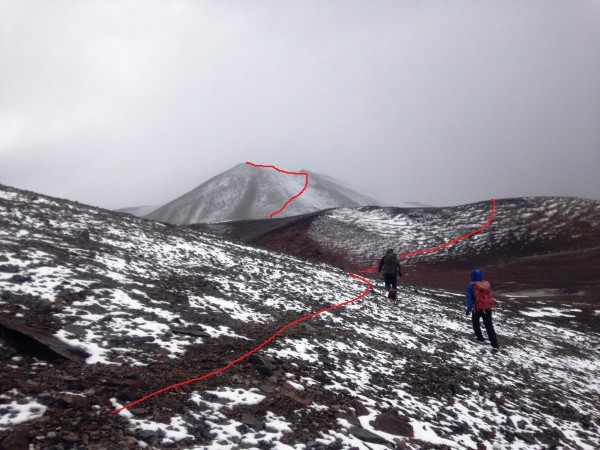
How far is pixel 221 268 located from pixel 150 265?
3.56 meters

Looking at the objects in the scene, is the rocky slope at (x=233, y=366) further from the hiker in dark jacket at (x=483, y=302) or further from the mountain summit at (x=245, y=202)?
the mountain summit at (x=245, y=202)

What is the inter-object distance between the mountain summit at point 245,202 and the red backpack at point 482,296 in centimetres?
13855

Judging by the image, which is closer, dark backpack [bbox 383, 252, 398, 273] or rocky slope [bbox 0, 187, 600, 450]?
rocky slope [bbox 0, 187, 600, 450]

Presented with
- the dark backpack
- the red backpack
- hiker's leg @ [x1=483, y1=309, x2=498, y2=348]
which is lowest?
hiker's leg @ [x1=483, y1=309, x2=498, y2=348]

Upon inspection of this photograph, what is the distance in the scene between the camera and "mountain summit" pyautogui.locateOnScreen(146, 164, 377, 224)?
164m

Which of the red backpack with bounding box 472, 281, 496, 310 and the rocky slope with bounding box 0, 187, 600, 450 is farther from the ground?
the red backpack with bounding box 472, 281, 496, 310

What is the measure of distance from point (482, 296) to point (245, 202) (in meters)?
166

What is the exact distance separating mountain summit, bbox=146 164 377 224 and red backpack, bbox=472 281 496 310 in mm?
138546

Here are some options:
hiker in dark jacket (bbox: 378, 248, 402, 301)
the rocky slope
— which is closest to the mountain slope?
hiker in dark jacket (bbox: 378, 248, 402, 301)

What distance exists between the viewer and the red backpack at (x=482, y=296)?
13.9m

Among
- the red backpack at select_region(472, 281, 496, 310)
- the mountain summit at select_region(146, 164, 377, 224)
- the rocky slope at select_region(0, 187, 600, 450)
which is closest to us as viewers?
the rocky slope at select_region(0, 187, 600, 450)

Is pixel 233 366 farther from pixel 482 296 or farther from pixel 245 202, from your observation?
pixel 245 202

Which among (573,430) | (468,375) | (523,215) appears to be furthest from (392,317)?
(523,215)

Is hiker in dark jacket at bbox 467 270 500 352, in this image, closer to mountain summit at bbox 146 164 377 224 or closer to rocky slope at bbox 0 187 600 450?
rocky slope at bbox 0 187 600 450
